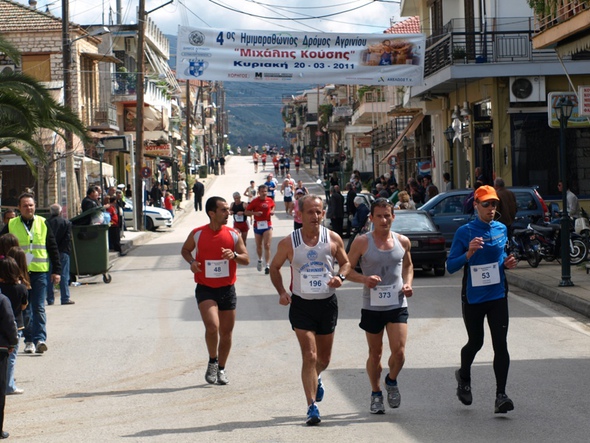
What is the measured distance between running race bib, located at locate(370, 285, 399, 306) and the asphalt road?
0.89 metres

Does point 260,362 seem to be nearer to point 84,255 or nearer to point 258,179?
point 84,255

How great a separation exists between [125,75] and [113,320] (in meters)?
45.0

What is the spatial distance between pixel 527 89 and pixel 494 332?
948 inches

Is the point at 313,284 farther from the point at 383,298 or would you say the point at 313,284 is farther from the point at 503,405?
the point at 503,405

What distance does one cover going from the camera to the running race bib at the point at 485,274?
8.61 m

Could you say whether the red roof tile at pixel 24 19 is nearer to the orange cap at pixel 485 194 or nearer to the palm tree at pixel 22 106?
the palm tree at pixel 22 106

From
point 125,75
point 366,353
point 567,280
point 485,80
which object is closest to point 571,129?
point 485,80

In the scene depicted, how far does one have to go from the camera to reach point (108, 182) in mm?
48906

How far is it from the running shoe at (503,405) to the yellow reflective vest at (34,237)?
669 centimetres

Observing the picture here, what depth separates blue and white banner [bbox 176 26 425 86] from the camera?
26.7 metres

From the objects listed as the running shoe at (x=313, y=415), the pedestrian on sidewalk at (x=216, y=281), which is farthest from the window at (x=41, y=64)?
the running shoe at (x=313, y=415)

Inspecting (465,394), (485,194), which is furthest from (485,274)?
(465,394)

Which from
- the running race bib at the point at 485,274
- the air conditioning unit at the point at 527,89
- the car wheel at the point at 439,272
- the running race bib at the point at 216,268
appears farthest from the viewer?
the air conditioning unit at the point at 527,89

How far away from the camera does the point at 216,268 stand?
34.3 feet
